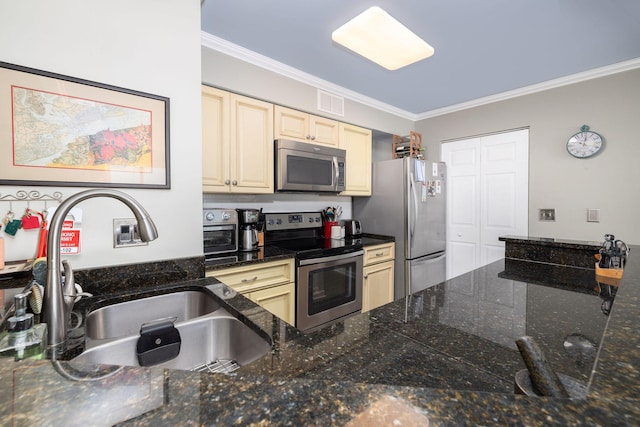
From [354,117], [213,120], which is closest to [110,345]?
[213,120]

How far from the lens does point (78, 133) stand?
47.1 inches

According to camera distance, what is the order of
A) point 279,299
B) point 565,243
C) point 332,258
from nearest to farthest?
point 565,243, point 279,299, point 332,258

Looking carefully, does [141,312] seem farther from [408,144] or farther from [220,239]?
[408,144]

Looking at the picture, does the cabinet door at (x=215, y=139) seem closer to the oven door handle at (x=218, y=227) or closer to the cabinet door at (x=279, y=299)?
the oven door handle at (x=218, y=227)

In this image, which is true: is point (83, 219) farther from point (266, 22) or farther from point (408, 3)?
point (408, 3)

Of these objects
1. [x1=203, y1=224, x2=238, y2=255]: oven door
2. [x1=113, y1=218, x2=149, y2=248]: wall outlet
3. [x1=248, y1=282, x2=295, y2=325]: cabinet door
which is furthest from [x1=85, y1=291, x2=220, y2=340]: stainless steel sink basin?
[x1=203, y1=224, x2=238, y2=255]: oven door

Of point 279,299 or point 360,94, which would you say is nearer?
point 279,299

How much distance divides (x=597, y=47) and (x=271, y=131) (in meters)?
2.55

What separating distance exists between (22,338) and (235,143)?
1715 millimetres

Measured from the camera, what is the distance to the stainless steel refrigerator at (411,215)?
2.90 metres

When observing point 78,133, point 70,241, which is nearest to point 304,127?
point 78,133

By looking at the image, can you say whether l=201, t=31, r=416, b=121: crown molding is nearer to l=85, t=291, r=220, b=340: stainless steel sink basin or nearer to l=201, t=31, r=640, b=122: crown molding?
l=201, t=31, r=640, b=122: crown molding

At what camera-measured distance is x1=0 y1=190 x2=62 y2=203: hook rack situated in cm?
107

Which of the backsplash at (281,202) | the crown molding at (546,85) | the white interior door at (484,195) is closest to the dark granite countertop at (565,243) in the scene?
the white interior door at (484,195)
